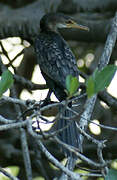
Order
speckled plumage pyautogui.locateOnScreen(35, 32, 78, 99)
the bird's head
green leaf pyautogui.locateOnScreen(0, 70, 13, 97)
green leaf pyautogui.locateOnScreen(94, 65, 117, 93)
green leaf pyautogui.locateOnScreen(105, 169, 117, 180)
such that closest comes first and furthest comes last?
green leaf pyautogui.locateOnScreen(105, 169, 117, 180), green leaf pyautogui.locateOnScreen(94, 65, 117, 93), green leaf pyautogui.locateOnScreen(0, 70, 13, 97), speckled plumage pyautogui.locateOnScreen(35, 32, 78, 99), the bird's head

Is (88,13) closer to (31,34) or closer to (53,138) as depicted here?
(31,34)

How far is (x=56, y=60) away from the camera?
13.1ft

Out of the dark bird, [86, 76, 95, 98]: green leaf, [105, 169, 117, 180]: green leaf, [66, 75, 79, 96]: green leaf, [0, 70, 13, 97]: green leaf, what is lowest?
the dark bird

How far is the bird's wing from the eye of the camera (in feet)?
12.6

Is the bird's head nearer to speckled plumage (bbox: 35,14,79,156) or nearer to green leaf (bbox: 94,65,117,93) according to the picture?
speckled plumage (bbox: 35,14,79,156)

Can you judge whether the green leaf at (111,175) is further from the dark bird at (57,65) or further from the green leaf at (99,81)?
the dark bird at (57,65)

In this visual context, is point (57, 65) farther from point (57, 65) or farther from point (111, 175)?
point (111, 175)

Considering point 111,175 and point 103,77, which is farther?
point 103,77

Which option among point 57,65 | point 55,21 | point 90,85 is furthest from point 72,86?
point 55,21

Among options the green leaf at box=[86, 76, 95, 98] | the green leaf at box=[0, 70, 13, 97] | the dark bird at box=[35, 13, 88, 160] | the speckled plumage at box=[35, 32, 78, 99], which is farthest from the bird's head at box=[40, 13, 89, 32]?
the green leaf at box=[86, 76, 95, 98]

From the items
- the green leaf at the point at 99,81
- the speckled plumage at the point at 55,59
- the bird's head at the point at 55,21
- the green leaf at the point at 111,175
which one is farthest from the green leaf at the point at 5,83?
the bird's head at the point at 55,21

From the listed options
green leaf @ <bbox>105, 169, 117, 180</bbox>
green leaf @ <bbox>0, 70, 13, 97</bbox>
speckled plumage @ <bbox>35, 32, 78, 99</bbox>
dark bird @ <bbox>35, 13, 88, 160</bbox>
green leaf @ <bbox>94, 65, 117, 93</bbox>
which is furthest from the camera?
speckled plumage @ <bbox>35, 32, 78, 99</bbox>

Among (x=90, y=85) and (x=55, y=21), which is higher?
(x=90, y=85)

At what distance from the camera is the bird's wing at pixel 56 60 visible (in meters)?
3.84
